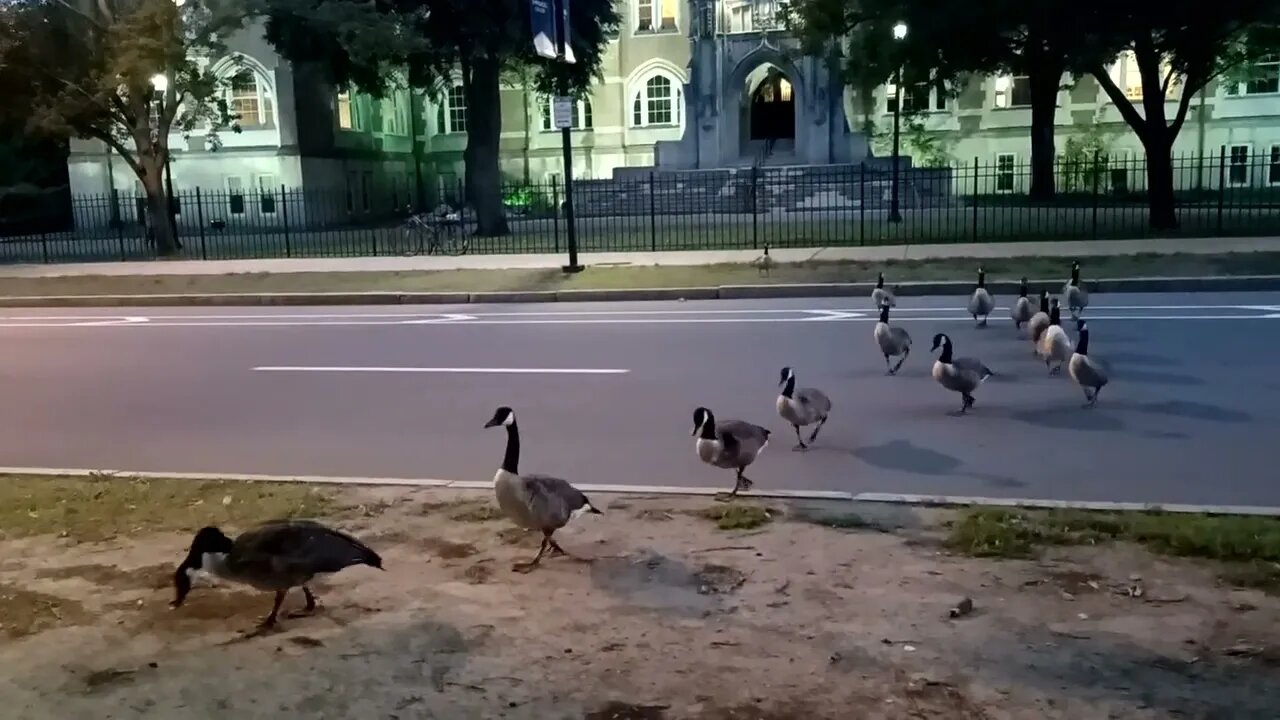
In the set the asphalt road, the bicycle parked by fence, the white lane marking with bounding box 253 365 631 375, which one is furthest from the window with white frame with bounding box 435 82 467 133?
the white lane marking with bounding box 253 365 631 375

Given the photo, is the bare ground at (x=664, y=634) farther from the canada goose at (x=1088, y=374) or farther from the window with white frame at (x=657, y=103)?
the window with white frame at (x=657, y=103)

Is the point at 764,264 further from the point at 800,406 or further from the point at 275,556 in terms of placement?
the point at 275,556

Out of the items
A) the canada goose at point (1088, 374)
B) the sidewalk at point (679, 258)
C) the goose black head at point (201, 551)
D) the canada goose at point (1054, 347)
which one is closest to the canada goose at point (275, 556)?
the goose black head at point (201, 551)

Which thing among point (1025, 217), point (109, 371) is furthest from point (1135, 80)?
point (109, 371)

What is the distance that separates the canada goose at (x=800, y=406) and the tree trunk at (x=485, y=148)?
2460 cm

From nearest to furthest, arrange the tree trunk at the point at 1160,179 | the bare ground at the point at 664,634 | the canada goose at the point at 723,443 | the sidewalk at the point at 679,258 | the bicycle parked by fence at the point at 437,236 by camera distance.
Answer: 1. the bare ground at the point at 664,634
2. the canada goose at the point at 723,443
3. the sidewalk at the point at 679,258
4. the tree trunk at the point at 1160,179
5. the bicycle parked by fence at the point at 437,236

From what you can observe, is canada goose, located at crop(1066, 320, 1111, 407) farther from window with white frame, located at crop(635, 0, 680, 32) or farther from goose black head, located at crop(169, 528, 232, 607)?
window with white frame, located at crop(635, 0, 680, 32)

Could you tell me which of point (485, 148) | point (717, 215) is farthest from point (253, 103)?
point (717, 215)

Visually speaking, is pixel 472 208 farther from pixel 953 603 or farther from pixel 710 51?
pixel 953 603

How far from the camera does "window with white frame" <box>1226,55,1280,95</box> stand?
46.7 m

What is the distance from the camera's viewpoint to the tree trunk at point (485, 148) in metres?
32.2

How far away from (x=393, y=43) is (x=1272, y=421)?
75.3 ft

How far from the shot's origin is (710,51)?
4959 cm

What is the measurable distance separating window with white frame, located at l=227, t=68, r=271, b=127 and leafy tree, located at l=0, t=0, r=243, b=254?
16.3m
